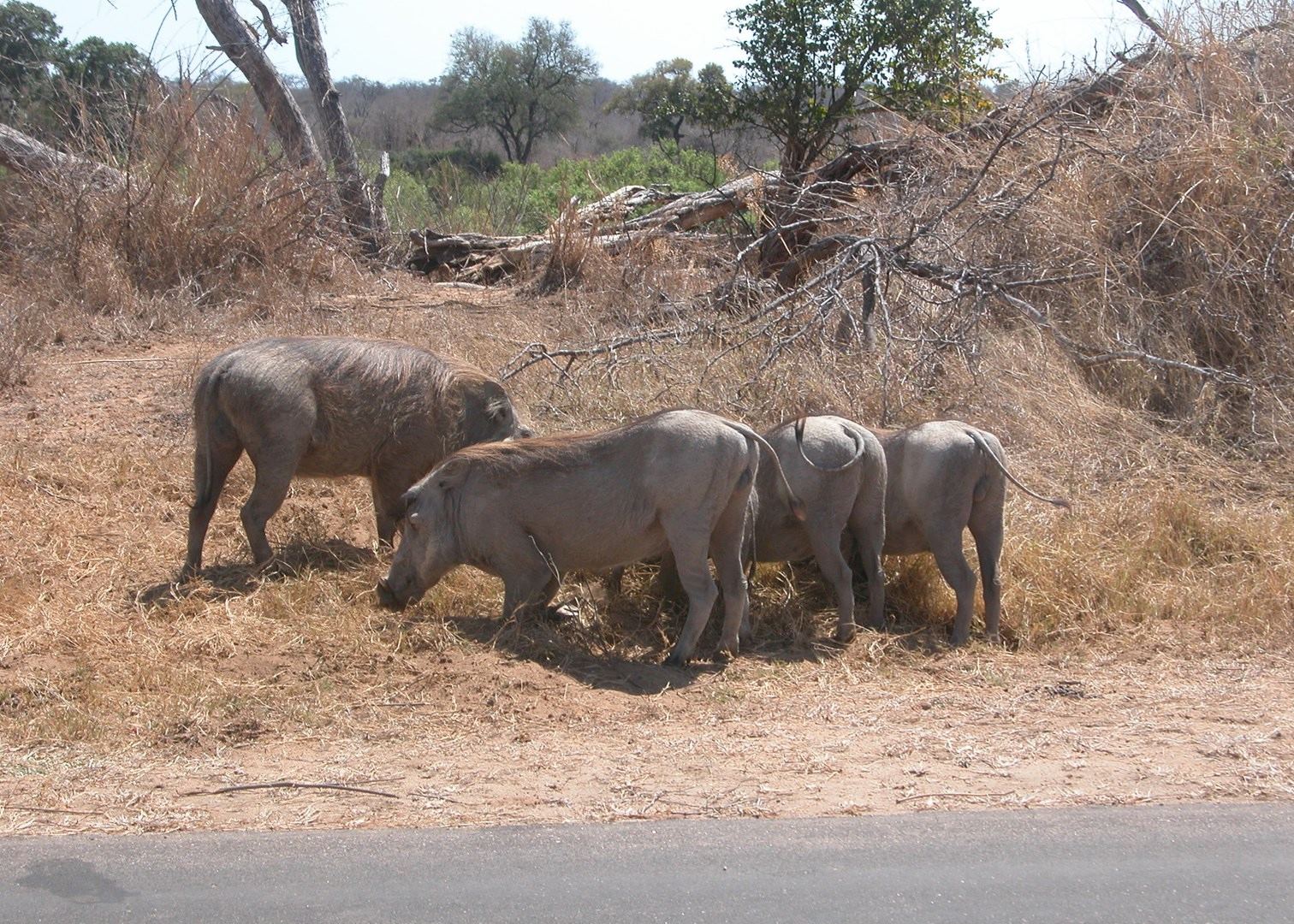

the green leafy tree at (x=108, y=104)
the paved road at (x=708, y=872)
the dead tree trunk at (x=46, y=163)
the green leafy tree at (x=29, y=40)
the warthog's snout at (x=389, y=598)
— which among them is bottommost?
the paved road at (x=708, y=872)

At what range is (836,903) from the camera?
3287 millimetres

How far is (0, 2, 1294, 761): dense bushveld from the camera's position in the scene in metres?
5.78

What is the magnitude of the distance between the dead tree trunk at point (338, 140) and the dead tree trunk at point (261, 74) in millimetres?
367

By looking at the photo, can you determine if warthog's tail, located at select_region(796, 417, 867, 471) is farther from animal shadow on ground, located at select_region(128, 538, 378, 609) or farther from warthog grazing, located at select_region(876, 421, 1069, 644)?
animal shadow on ground, located at select_region(128, 538, 378, 609)

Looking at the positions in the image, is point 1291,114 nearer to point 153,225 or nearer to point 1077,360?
point 1077,360

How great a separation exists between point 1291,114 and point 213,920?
9.96 m

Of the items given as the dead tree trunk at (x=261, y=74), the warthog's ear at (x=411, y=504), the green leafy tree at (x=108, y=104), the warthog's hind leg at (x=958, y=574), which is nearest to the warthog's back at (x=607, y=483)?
the warthog's ear at (x=411, y=504)

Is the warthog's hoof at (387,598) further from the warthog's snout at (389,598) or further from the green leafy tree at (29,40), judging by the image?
the green leafy tree at (29,40)

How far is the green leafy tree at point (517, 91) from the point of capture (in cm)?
3473

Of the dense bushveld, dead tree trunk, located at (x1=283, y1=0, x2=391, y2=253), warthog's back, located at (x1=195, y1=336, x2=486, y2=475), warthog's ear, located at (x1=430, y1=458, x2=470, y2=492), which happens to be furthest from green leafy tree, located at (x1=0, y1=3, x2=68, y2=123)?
warthog's ear, located at (x1=430, y1=458, x2=470, y2=492)

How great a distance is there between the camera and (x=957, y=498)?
248 inches

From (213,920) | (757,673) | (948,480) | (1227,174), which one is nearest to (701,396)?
(948,480)

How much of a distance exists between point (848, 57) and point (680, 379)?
20.9 feet

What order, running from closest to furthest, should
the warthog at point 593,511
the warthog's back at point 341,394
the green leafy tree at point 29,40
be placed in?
the warthog at point 593,511
the warthog's back at point 341,394
the green leafy tree at point 29,40
